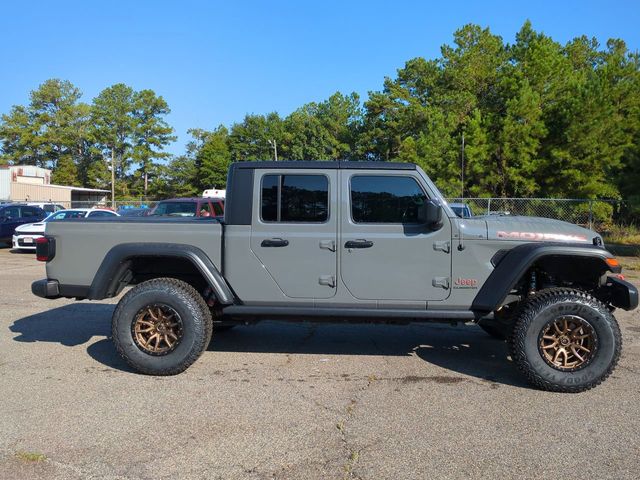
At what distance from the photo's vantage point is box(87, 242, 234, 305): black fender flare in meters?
4.96

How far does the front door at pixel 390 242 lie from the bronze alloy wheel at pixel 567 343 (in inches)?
37.5

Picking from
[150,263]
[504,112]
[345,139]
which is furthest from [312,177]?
[345,139]

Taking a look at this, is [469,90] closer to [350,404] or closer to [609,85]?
[609,85]

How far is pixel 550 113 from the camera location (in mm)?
28578

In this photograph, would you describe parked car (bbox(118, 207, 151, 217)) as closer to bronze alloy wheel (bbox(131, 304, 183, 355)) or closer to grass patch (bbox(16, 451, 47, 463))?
bronze alloy wheel (bbox(131, 304, 183, 355))

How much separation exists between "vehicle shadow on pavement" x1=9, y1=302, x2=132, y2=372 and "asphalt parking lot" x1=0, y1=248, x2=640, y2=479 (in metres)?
0.05

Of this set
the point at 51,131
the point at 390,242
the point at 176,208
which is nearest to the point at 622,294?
the point at 390,242

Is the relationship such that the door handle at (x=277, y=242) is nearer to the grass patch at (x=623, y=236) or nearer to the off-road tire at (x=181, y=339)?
the off-road tire at (x=181, y=339)

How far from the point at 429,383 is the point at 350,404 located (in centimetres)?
91

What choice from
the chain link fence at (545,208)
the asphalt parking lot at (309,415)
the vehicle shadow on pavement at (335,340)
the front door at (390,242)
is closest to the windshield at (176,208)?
the vehicle shadow on pavement at (335,340)

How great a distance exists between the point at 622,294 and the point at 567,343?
69 centimetres

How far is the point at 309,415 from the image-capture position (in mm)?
4195

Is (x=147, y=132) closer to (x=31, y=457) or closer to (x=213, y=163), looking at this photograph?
(x=213, y=163)

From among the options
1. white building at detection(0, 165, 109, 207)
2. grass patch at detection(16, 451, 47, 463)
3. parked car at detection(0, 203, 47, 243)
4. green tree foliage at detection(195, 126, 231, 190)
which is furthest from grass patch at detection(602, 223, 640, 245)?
green tree foliage at detection(195, 126, 231, 190)
